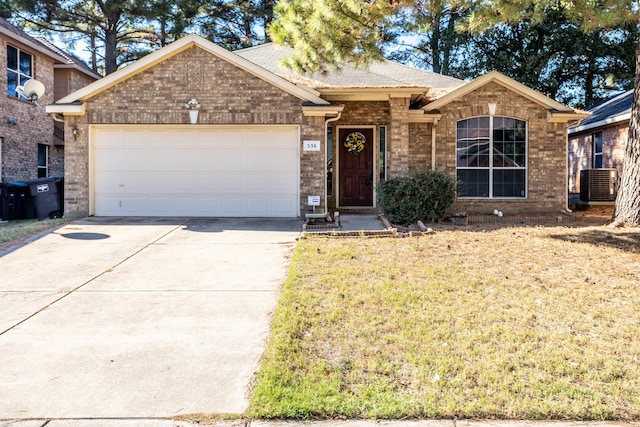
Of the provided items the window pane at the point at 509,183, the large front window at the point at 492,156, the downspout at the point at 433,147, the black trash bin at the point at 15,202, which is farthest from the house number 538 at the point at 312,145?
the black trash bin at the point at 15,202

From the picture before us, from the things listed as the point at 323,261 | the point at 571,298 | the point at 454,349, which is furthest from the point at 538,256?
the point at 454,349

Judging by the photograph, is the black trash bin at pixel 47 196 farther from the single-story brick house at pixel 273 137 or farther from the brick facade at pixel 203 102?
the brick facade at pixel 203 102

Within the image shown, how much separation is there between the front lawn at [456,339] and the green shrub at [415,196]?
3.43 m

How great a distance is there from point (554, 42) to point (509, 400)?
2639 cm

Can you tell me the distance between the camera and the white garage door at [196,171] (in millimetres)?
11867

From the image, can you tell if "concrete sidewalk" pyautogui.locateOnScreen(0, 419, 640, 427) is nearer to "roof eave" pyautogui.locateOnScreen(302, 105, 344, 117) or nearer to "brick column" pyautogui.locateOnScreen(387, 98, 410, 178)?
"roof eave" pyautogui.locateOnScreen(302, 105, 344, 117)

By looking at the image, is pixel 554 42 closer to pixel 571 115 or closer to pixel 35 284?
pixel 571 115

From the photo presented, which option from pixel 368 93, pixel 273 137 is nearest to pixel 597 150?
pixel 368 93

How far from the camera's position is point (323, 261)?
7141mm

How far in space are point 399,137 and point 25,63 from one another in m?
12.9

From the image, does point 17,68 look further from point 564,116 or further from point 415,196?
point 564,116

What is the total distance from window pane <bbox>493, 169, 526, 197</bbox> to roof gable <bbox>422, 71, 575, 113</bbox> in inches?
72.8

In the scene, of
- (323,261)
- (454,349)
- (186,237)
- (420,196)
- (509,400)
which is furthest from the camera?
(420,196)

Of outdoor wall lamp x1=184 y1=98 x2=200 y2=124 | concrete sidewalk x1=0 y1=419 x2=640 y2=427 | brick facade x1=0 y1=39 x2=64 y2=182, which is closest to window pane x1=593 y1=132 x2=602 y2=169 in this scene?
outdoor wall lamp x1=184 y1=98 x2=200 y2=124
